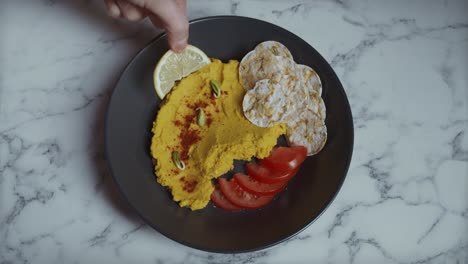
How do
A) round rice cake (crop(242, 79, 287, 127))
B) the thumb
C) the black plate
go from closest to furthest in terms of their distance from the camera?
the thumb
the black plate
round rice cake (crop(242, 79, 287, 127))

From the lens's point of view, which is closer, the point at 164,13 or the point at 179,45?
the point at 164,13

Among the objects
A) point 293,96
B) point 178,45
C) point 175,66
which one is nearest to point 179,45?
point 178,45

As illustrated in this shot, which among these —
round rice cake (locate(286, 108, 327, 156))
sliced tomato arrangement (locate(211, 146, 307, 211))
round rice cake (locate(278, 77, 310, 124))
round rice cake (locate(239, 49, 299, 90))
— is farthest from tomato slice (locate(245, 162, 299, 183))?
round rice cake (locate(239, 49, 299, 90))

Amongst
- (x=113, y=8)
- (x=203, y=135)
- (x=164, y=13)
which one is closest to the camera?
(x=164, y=13)

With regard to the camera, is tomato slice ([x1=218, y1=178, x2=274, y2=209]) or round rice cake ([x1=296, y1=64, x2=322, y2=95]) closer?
tomato slice ([x1=218, y1=178, x2=274, y2=209])

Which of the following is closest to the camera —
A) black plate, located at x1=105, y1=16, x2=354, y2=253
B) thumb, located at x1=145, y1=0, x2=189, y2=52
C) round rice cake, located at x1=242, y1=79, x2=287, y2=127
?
thumb, located at x1=145, y1=0, x2=189, y2=52

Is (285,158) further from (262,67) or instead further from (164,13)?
(164,13)

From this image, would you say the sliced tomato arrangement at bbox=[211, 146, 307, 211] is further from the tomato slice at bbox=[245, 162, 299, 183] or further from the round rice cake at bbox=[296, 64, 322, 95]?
the round rice cake at bbox=[296, 64, 322, 95]
